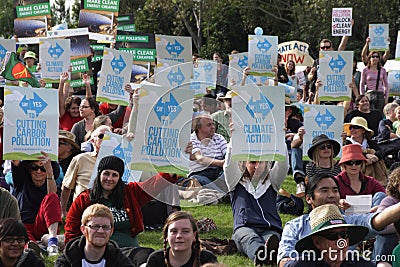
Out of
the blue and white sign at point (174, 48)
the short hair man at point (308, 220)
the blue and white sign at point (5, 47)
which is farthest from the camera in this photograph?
the blue and white sign at point (5, 47)

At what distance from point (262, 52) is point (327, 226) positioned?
7.65 metres

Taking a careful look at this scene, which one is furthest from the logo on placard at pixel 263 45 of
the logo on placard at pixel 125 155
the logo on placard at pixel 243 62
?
the logo on placard at pixel 125 155

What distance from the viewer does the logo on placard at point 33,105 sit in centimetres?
828

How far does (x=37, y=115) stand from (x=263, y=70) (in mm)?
5196

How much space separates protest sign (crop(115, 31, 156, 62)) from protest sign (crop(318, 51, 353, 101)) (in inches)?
109

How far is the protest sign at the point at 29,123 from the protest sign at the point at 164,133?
98 cm

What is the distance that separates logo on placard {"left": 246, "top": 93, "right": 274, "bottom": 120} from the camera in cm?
841

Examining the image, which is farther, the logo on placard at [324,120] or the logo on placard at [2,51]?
the logo on placard at [2,51]

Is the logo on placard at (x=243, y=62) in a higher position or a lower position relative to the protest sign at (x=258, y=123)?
higher

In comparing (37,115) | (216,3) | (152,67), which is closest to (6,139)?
(37,115)

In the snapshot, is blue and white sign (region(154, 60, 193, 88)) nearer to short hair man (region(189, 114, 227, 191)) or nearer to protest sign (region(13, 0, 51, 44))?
short hair man (region(189, 114, 227, 191))

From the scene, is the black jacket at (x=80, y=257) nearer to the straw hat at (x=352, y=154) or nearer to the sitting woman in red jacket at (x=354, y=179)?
the sitting woman in red jacket at (x=354, y=179)

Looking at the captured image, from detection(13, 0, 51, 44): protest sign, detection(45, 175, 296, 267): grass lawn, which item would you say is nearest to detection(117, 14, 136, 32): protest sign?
detection(13, 0, 51, 44): protest sign

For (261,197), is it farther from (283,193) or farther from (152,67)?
(152,67)
